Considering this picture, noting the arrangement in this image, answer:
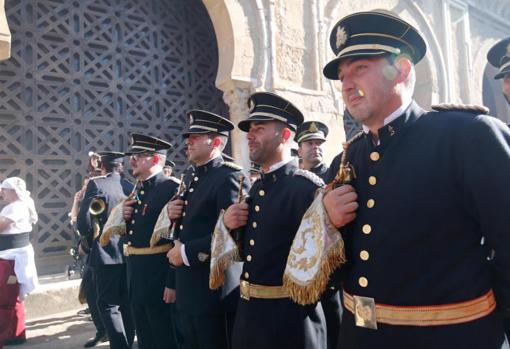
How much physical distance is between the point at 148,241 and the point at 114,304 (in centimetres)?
112

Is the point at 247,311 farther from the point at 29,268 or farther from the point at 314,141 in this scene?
the point at 29,268

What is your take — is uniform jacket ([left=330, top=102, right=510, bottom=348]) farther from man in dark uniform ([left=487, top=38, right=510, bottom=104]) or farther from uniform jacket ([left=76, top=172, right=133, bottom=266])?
uniform jacket ([left=76, top=172, right=133, bottom=266])

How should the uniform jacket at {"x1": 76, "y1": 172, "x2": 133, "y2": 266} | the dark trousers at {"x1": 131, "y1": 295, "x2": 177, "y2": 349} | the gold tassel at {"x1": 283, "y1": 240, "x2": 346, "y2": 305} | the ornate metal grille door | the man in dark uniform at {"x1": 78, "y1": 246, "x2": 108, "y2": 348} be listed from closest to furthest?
the gold tassel at {"x1": 283, "y1": 240, "x2": 346, "y2": 305}, the dark trousers at {"x1": 131, "y1": 295, "x2": 177, "y2": 349}, the uniform jacket at {"x1": 76, "y1": 172, "x2": 133, "y2": 266}, the man in dark uniform at {"x1": 78, "y1": 246, "x2": 108, "y2": 348}, the ornate metal grille door

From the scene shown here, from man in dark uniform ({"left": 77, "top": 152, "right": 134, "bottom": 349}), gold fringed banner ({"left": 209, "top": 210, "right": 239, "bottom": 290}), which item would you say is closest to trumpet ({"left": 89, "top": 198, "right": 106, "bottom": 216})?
man in dark uniform ({"left": 77, "top": 152, "right": 134, "bottom": 349})

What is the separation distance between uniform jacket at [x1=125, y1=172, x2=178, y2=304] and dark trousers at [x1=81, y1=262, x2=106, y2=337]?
59.2 inches

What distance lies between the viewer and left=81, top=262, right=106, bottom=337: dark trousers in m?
4.88

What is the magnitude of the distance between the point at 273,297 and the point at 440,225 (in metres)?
1.12

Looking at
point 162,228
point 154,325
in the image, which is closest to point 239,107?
point 162,228

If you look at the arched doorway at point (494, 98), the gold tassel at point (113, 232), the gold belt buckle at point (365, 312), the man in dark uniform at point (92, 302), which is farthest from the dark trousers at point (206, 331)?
the arched doorway at point (494, 98)

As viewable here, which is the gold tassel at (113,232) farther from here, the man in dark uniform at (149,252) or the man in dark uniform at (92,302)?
the man in dark uniform at (92,302)

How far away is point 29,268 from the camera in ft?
16.0

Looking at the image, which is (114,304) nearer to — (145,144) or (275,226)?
(145,144)

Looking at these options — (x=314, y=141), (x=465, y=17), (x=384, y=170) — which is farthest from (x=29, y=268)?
(x=465, y=17)

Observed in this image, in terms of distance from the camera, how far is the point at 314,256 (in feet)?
5.33
